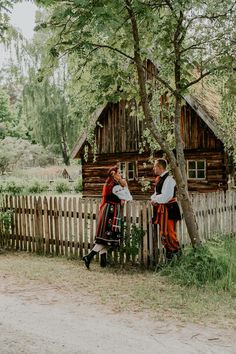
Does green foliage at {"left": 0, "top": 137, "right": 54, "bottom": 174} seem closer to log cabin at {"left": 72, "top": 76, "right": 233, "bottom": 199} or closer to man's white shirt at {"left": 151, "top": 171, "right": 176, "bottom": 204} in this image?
log cabin at {"left": 72, "top": 76, "right": 233, "bottom": 199}

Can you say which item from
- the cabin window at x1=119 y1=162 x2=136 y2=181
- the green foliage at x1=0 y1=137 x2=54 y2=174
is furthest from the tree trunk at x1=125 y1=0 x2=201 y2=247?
the green foliage at x1=0 y1=137 x2=54 y2=174

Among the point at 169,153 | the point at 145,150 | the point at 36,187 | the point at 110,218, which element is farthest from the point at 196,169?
the point at 36,187

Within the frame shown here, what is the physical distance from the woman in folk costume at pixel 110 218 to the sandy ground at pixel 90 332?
6.33 ft

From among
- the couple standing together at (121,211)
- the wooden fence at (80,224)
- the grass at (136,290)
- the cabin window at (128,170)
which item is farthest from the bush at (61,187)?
the couple standing together at (121,211)

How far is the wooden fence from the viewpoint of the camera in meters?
8.14

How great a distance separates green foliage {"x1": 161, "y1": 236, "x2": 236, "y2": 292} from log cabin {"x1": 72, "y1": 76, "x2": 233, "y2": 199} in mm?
8657

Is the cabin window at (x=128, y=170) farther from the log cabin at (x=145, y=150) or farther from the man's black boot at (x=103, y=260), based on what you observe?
the man's black boot at (x=103, y=260)

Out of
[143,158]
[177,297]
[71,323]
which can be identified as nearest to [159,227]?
[177,297]

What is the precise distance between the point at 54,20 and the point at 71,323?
3907mm

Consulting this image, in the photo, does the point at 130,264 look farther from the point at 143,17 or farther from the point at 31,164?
the point at 31,164

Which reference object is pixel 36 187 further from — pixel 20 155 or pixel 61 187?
pixel 20 155

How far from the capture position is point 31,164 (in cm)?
5575

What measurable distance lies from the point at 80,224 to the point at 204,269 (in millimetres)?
3033

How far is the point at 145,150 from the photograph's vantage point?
20.2 m
